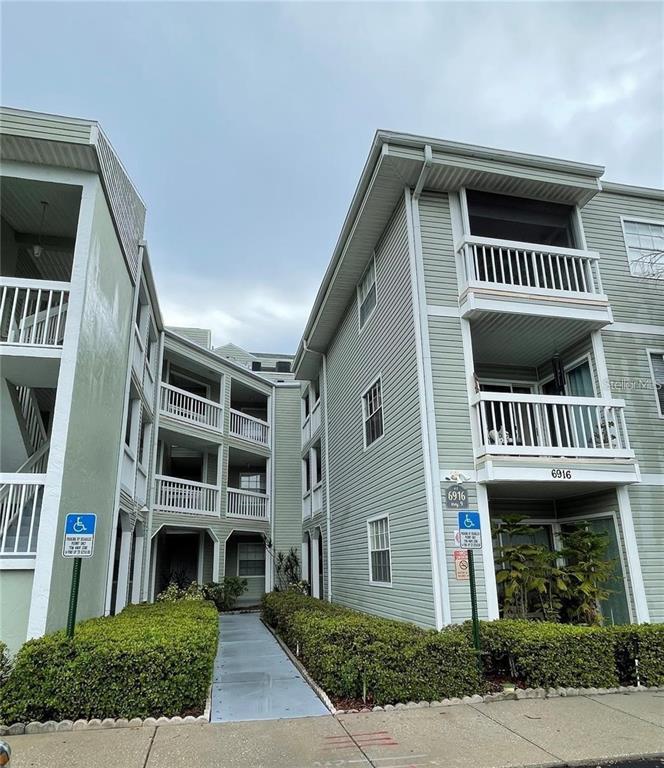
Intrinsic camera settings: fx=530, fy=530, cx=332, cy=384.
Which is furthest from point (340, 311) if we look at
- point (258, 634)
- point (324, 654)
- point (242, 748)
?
point (242, 748)

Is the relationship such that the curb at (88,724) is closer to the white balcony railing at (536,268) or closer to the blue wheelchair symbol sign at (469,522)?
the blue wheelchair symbol sign at (469,522)

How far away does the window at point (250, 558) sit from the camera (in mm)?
21391

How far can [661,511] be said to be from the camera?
29.6 ft

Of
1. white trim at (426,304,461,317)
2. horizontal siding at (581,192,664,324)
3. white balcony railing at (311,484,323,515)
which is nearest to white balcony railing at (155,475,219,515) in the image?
white balcony railing at (311,484,323,515)

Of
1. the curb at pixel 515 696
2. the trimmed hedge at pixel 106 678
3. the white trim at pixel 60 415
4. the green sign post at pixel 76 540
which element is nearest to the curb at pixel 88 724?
the trimmed hedge at pixel 106 678

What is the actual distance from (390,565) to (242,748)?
543cm

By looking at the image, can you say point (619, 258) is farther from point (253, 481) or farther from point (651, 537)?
point (253, 481)

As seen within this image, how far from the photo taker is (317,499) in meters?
18.0

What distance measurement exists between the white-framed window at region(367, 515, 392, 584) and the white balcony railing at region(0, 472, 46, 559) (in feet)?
20.0

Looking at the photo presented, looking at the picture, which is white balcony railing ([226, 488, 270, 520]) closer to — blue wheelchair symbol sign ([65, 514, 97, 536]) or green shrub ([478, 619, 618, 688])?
blue wheelchair symbol sign ([65, 514, 97, 536])

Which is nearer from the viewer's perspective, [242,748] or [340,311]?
[242,748]

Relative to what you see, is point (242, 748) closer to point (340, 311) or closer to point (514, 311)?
point (514, 311)

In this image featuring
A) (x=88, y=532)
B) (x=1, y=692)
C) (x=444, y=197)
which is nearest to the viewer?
(x=1, y=692)

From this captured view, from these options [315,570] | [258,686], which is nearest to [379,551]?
[258,686]
